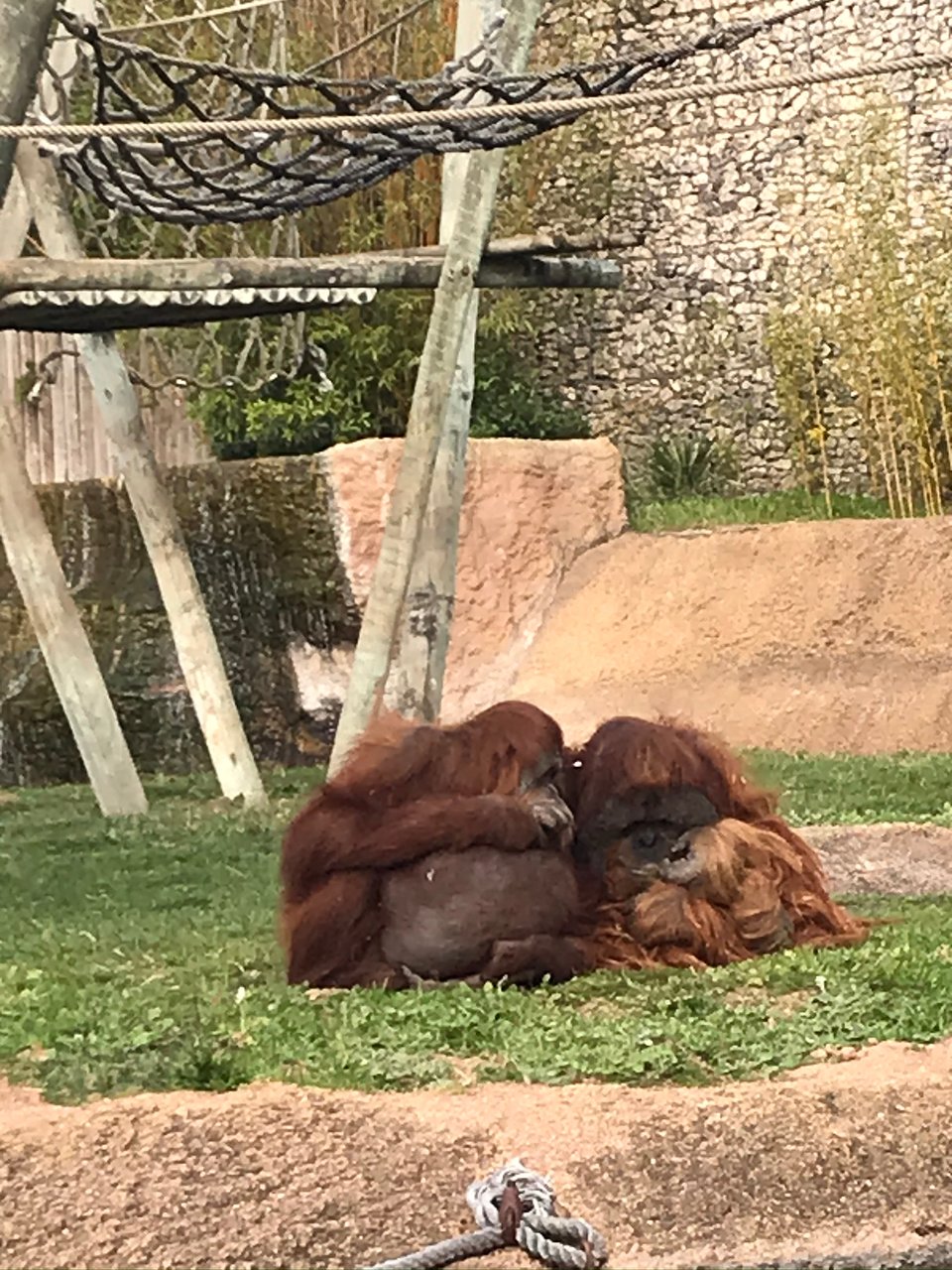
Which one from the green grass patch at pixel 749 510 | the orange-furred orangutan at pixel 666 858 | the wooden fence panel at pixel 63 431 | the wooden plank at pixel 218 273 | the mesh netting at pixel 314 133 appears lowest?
the green grass patch at pixel 749 510

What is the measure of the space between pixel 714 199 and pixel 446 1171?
34.5 feet

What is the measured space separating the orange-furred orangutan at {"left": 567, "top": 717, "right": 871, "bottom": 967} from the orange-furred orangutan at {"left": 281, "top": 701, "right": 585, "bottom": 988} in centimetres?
6

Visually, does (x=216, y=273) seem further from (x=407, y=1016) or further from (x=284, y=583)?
(x=284, y=583)

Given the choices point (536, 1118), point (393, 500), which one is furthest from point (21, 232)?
point (536, 1118)

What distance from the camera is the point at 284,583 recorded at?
9.05 metres

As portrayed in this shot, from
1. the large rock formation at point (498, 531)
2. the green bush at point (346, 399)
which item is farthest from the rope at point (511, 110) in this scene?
the green bush at point (346, 399)

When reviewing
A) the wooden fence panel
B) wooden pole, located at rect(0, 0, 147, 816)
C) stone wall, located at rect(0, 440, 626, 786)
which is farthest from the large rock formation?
wooden pole, located at rect(0, 0, 147, 816)

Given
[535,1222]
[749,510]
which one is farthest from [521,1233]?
[749,510]

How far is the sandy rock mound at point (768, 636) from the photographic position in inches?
308

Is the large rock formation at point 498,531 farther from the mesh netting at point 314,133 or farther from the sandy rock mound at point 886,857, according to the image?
the sandy rock mound at point 886,857

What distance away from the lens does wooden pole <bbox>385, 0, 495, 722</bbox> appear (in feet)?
15.1

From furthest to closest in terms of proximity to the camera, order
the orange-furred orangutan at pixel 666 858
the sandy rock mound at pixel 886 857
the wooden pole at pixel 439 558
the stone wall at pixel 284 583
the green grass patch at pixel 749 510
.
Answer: the green grass patch at pixel 749 510 → the stone wall at pixel 284 583 → the wooden pole at pixel 439 558 → the sandy rock mound at pixel 886 857 → the orange-furred orangutan at pixel 666 858

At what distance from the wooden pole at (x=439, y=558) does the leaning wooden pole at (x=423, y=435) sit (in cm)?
8

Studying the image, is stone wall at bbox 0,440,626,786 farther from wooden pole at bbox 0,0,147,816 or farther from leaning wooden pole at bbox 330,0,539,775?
Result: leaning wooden pole at bbox 330,0,539,775
